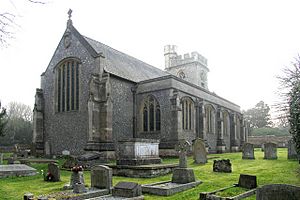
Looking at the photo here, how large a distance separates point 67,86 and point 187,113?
10.2 meters

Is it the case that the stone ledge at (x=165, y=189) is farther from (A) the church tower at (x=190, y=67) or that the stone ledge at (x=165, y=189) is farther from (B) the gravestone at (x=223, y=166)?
(A) the church tower at (x=190, y=67)

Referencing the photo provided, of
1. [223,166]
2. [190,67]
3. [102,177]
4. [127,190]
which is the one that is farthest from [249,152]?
[190,67]

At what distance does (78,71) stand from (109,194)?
15.2m

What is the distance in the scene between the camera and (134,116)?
2331 cm

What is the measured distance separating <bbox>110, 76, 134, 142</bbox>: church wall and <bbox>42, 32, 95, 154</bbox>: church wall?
6.76 ft

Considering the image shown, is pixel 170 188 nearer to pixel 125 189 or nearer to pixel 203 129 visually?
pixel 125 189

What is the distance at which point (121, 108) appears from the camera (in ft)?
72.5

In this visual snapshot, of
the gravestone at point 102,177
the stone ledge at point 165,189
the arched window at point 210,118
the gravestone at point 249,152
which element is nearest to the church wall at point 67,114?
the gravestone at point 249,152

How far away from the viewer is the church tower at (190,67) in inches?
1742

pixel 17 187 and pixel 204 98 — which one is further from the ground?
pixel 204 98

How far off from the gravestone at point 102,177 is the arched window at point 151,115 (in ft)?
41.7

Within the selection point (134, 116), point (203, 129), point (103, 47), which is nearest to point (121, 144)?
point (134, 116)

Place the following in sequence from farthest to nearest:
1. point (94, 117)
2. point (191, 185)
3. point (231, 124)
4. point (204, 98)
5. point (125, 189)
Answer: point (231, 124)
point (204, 98)
point (94, 117)
point (191, 185)
point (125, 189)

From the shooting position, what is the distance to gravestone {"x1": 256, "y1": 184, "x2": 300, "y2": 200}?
4.59m
